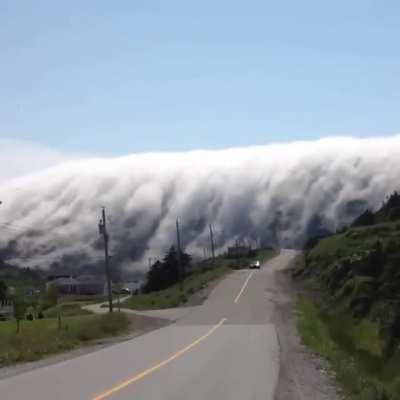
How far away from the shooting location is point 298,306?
5684 cm

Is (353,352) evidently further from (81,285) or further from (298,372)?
(81,285)

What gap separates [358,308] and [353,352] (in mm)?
24010

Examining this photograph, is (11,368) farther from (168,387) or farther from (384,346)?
(384,346)

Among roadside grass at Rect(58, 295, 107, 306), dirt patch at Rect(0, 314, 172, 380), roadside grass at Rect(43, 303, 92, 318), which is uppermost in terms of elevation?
dirt patch at Rect(0, 314, 172, 380)

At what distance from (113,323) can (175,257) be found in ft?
294

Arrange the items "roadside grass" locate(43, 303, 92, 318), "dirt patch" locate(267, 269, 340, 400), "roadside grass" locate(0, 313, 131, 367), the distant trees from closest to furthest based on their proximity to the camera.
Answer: "dirt patch" locate(267, 269, 340, 400) < "roadside grass" locate(0, 313, 131, 367) < "roadside grass" locate(43, 303, 92, 318) < the distant trees

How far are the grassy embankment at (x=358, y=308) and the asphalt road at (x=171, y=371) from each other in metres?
2.01

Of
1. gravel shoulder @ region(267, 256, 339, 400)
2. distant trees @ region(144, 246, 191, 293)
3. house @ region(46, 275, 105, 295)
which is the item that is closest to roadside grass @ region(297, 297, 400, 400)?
gravel shoulder @ region(267, 256, 339, 400)

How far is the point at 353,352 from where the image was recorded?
114ft

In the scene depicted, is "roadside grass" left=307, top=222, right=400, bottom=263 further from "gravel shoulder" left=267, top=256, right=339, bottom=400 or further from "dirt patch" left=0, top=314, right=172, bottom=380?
"gravel shoulder" left=267, top=256, right=339, bottom=400

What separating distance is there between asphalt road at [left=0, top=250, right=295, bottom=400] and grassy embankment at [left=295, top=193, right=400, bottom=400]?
2.01 metres

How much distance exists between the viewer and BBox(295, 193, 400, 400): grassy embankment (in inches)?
966

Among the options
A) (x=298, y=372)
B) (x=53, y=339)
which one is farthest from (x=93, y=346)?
(x=298, y=372)

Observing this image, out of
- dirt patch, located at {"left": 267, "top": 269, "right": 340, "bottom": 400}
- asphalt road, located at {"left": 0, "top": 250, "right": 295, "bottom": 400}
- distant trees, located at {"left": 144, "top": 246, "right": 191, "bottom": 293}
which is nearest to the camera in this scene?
asphalt road, located at {"left": 0, "top": 250, "right": 295, "bottom": 400}
